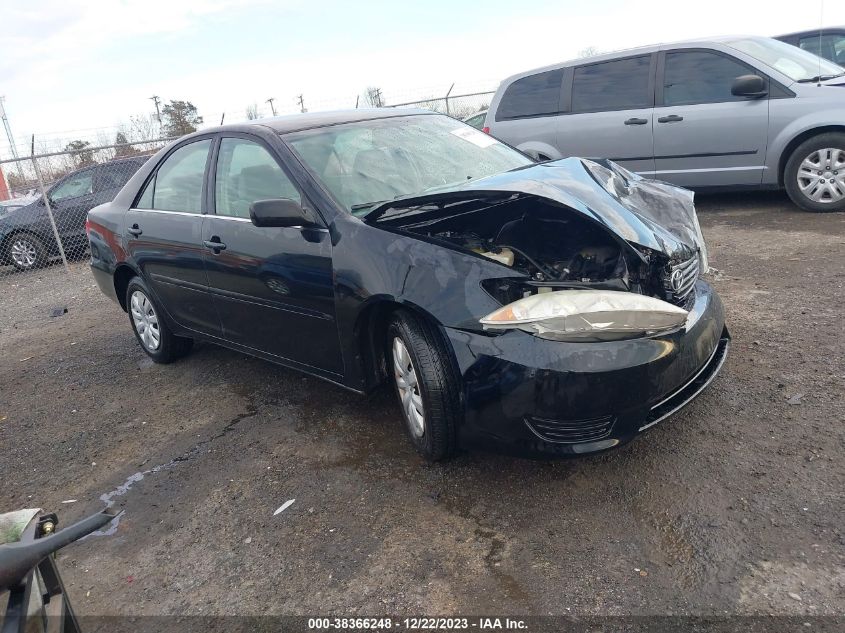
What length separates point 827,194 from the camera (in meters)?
6.71

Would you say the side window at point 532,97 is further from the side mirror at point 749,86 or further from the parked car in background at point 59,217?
the parked car in background at point 59,217

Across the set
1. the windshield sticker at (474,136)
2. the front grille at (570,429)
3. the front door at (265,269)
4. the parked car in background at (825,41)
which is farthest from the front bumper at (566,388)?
the parked car in background at (825,41)

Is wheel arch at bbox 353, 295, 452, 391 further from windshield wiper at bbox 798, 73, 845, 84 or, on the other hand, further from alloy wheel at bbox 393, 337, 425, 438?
windshield wiper at bbox 798, 73, 845, 84

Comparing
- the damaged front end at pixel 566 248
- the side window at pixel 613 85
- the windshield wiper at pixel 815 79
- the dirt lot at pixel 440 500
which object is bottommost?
the dirt lot at pixel 440 500

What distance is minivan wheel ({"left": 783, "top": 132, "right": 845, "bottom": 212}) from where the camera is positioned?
6.52 m

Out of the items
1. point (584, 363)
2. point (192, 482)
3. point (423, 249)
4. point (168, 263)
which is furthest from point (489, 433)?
point (168, 263)

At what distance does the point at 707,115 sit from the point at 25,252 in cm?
1058

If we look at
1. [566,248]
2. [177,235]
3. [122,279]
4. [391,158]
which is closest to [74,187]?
[122,279]

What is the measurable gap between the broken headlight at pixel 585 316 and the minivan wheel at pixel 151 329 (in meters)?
3.19

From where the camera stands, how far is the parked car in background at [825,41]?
A: 10000 mm

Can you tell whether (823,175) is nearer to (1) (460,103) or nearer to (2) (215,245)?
(2) (215,245)

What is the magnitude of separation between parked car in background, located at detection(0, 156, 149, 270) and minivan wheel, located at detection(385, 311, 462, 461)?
954 cm

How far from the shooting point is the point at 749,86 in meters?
6.63

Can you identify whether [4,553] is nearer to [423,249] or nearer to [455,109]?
[423,249]
